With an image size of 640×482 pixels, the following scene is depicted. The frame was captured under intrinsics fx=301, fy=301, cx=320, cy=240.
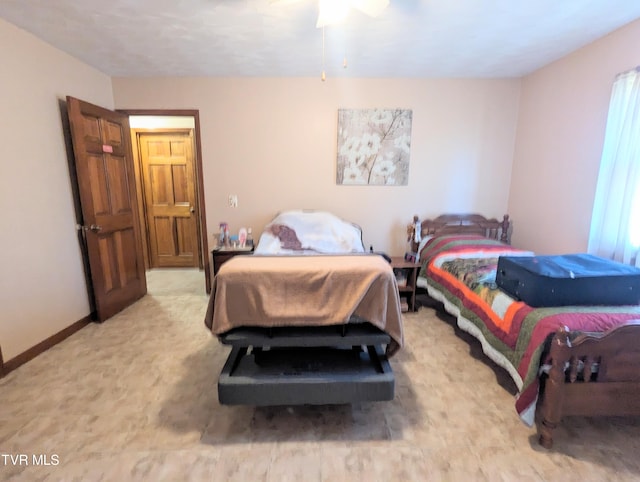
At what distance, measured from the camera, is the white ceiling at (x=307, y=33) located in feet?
6.38

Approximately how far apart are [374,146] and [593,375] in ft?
8.77

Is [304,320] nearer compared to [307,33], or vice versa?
[304,320]

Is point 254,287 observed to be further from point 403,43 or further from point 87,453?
point 403,43

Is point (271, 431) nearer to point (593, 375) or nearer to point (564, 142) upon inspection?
point (593, 375)

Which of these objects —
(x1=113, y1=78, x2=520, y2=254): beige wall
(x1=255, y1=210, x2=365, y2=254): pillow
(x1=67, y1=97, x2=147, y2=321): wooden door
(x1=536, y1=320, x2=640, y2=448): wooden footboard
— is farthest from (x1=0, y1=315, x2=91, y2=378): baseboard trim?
(x1=536, y1=320, x2=640, y2=448): wooden footboard

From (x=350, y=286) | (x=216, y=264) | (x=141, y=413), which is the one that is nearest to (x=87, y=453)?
(x=141, y=413)

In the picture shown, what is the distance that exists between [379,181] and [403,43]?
1.37 m

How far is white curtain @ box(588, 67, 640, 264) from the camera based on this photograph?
2094 millimetres

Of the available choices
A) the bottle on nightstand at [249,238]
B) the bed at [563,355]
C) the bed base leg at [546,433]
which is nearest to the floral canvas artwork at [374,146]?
the bottle on nightstand at [249,238]

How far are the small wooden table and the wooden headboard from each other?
1.76ft

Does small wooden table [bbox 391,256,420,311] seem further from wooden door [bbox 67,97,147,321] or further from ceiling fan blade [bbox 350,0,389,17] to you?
wooden door [bbox 67,97,147,321]

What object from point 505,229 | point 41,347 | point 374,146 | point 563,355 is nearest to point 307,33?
point 374,146

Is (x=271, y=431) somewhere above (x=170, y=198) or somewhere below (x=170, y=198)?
below

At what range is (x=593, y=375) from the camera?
58.1 inches
